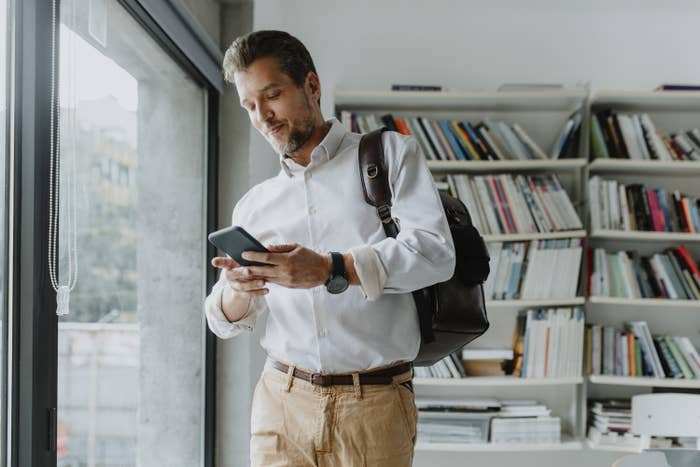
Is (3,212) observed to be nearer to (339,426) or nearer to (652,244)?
(339,426)

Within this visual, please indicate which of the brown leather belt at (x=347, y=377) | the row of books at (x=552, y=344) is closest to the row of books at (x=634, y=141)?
the row of books at (x=552, y=344)

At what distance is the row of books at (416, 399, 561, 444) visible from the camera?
2859 millimetres

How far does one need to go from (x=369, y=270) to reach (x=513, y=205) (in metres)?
1.97

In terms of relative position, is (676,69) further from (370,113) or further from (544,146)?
(370,113)

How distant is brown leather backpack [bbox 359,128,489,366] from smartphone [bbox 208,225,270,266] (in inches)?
10.0

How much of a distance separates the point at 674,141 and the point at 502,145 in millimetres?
795

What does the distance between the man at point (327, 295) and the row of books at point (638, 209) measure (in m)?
1.97

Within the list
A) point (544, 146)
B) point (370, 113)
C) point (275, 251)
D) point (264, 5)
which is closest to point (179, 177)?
point (264, 5)

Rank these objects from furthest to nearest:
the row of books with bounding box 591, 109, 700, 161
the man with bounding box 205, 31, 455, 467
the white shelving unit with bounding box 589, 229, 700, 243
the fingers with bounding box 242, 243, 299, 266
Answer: the row of books with bounding box 591, 109, 700, 161
the white shelving unit with bounding box 589, 229, 700, 243
the man with bounding box 205, 31, 455, 467
the fingers with bounding box 242, 243, 299, 266

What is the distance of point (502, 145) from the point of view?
2.94 meters

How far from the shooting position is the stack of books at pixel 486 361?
9.57ft

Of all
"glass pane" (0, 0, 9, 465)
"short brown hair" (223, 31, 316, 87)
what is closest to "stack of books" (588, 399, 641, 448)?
"short brown hair" (223, 31, 316, 87)

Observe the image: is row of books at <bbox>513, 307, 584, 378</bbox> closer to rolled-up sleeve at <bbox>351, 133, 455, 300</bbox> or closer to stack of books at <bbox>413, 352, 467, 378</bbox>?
stack of books at <bbox>413, 352, 467, 378</bbox>

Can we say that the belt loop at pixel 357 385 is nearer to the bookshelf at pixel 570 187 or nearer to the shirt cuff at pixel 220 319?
the shirt cuff at pixel 220 319
